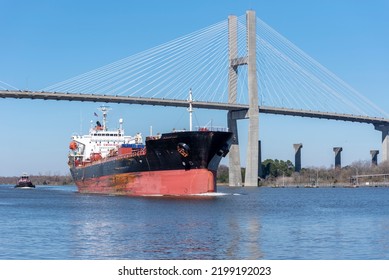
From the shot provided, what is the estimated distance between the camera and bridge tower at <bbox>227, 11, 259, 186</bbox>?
70.0 m

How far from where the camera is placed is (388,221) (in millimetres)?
24531

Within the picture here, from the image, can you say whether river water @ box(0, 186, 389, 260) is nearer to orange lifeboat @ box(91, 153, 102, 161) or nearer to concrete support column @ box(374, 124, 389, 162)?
orange lifeboat @ box(91, 153, 102, 161)

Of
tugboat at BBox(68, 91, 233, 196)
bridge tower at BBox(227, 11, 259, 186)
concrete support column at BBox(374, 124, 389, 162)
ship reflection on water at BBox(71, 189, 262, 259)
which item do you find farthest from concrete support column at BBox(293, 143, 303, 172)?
ship reflection on water at BBox(71, 189, 262, 259)

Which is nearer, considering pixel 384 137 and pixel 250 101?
pixel 250 101

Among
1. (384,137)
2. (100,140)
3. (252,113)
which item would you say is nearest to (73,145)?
(100,140)

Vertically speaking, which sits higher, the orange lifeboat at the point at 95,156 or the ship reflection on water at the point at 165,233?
the orange lifeboat at the point at 95,156

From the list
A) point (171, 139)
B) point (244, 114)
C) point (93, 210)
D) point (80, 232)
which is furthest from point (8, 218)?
point (244, 114)

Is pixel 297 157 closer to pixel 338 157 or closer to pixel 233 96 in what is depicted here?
pixel 338 157

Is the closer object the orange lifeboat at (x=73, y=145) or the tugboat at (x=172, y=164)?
the tugboat at (x=172, y=164)

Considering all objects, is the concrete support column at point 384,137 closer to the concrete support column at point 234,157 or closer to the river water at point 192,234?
the concrete support column at point 234,157

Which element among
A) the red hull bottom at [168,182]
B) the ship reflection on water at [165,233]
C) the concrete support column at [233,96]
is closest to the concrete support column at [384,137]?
the concrete support column at [233,96]

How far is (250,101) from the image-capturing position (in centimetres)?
6981

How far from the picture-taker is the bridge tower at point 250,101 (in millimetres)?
70000

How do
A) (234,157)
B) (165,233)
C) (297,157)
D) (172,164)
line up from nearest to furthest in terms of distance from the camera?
1. (165,233)
2. (172,164)
3. (234,157)
4. (297,157)
